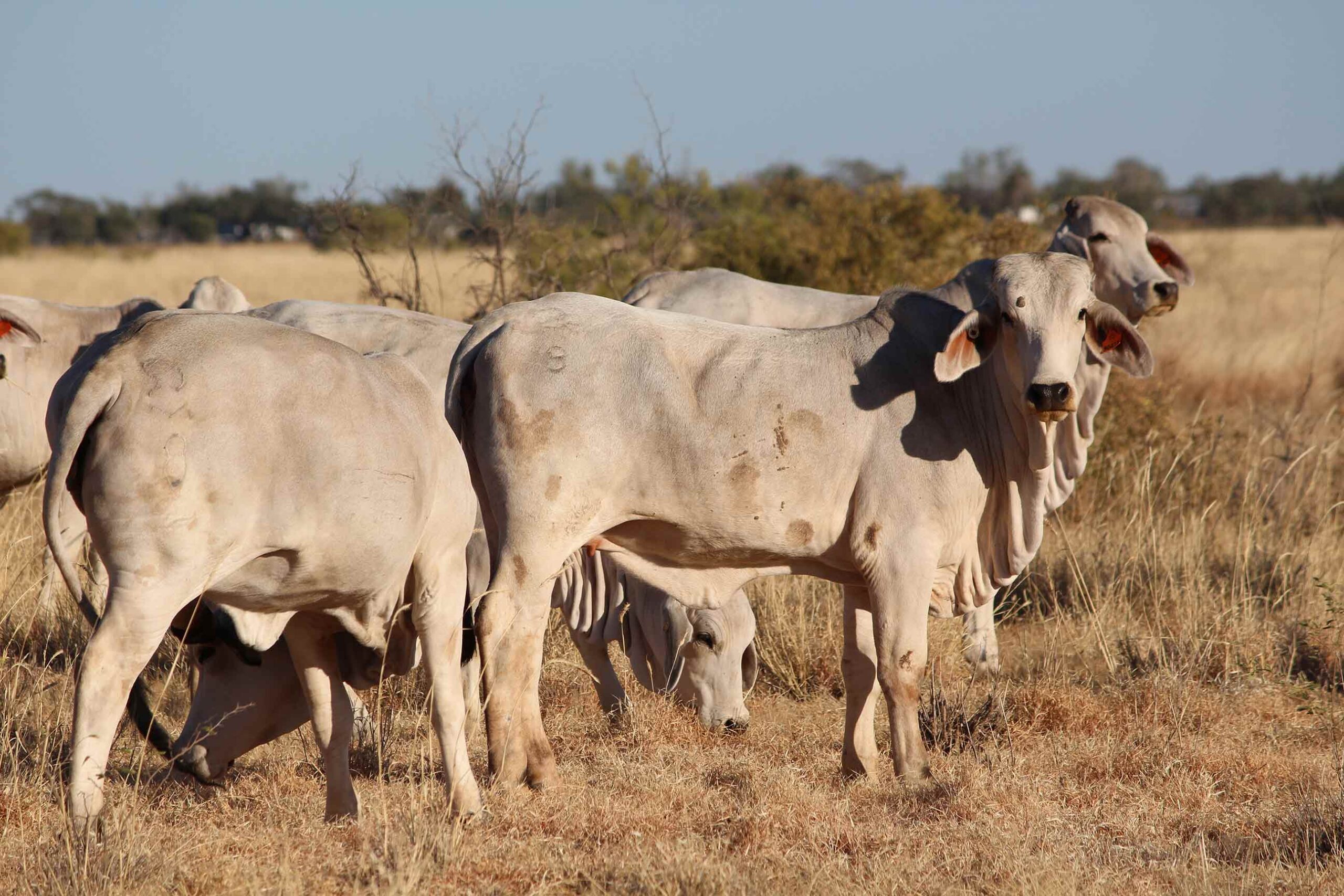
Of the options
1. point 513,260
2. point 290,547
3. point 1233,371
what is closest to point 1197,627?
point 290,547

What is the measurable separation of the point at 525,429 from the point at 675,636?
6.17 feet

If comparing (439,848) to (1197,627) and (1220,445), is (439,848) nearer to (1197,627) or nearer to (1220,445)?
(1197,627)

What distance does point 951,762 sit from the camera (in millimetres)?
5613

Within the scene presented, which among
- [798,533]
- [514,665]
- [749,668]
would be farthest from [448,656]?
[749,668]

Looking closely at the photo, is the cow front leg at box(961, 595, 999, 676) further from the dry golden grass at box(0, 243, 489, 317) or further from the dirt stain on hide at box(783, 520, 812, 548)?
the dry golden grass at box(0, 243, 489, 317)

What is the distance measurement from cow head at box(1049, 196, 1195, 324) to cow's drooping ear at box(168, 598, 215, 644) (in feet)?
15.4

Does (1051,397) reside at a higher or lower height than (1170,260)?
lower

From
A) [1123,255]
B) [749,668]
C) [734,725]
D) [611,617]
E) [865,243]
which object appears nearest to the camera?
[734,725]

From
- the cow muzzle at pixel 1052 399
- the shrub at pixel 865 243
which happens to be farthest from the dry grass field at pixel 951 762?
the shrub at pixel 865 243

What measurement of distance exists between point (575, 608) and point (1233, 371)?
474 inches

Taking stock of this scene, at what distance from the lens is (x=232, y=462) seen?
3.85 meters

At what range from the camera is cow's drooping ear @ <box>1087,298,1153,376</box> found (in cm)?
518

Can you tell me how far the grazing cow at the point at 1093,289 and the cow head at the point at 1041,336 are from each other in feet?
0.88

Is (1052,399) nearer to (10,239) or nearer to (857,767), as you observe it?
(857,767)
